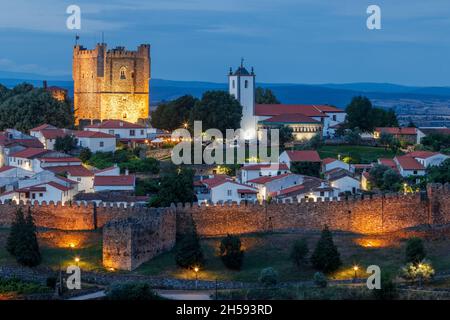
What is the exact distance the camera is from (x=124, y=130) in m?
64.8

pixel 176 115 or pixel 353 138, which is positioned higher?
pixel 176 115

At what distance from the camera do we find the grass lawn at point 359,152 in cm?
6172

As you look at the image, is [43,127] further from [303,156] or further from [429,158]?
[429,158]

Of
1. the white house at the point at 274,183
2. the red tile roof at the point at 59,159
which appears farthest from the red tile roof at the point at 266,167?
the red tile roof at the point at 59,159

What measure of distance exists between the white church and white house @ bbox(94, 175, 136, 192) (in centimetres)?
1673

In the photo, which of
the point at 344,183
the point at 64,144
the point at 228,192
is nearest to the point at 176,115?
the point at 64,144

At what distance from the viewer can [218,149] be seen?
60031 mm

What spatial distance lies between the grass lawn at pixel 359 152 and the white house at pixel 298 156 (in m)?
3.40

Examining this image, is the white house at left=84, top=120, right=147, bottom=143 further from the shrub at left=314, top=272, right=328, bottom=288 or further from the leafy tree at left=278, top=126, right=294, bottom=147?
the shrub at left=314, top=272, right=328, bottom=288

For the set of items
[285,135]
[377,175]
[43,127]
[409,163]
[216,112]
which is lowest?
[377,175]

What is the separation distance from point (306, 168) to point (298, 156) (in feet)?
4.14
